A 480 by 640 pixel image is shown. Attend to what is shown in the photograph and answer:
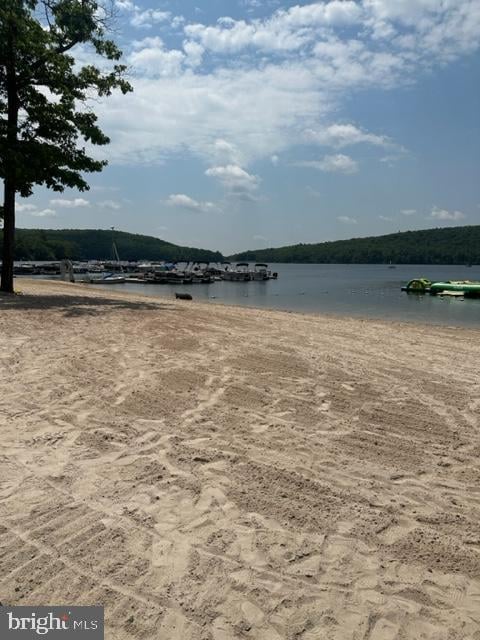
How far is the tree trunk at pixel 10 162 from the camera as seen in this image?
49.6ft

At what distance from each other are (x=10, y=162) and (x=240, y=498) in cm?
1443

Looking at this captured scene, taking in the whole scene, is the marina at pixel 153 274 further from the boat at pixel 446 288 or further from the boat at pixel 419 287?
the boat at pixel 446 288

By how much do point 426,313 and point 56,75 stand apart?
87.8 feet

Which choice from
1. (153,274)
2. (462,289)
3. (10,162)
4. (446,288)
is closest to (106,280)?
(153,274)

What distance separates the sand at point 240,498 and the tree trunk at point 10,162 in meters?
9.68

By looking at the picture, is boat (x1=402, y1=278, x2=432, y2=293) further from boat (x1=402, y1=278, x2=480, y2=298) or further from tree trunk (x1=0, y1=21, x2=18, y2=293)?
tree trunk (x1=0, y1=21, x2=18, y2=293)

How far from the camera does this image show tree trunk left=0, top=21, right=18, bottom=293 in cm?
1512

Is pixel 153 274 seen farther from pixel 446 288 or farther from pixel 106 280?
pixel 446 288

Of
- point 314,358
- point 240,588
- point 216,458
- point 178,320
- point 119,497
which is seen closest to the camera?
point 240,588

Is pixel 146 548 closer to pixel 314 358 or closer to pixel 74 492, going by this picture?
pixel 74 492

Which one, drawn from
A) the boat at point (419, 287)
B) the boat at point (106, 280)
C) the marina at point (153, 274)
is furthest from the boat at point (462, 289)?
the boat at point (106, 280)

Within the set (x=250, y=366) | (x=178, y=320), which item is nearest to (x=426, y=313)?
(x=178, y=320)

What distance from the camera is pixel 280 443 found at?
16.4ft

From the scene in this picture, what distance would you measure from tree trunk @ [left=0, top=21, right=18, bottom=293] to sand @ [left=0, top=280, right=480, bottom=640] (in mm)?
9681
